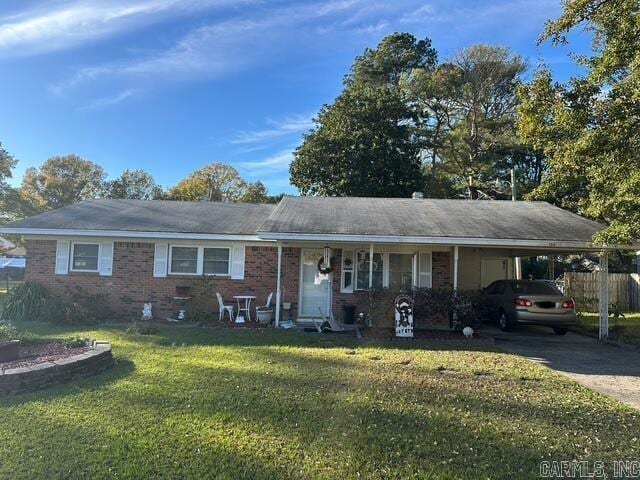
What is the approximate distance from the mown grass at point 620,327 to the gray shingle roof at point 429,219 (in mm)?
2637

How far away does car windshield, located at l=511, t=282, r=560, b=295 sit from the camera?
1255 cm

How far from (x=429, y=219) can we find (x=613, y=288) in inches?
466

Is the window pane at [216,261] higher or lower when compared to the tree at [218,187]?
lower

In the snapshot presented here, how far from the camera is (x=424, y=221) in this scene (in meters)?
12.9

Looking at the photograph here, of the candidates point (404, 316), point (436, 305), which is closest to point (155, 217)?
point (404, 316)

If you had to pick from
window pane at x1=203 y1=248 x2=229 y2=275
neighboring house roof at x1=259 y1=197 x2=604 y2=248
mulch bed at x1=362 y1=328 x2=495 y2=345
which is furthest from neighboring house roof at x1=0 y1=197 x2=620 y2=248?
mulch bed at x1=362 y1=328 x2=495 y2=345

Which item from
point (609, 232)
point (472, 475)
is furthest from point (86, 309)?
point (609, 232)

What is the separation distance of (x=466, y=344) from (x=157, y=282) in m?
8.51

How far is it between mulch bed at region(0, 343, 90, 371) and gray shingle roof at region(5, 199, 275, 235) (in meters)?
5.62

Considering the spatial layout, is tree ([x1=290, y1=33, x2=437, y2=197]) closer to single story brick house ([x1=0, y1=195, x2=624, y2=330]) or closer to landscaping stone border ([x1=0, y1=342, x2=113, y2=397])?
single story brick house ([x1=0, y1=195, x2=624, y2=330])

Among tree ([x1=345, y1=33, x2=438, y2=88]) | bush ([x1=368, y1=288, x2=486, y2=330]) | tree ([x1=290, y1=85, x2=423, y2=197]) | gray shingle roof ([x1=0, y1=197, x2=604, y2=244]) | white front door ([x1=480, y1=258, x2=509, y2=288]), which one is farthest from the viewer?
tree ([x1=345, y1=33, x2=438, y2=88])

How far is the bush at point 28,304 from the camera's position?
12.2 m

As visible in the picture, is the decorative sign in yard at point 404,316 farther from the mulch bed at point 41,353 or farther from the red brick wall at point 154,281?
the mulch bed at point 41,353

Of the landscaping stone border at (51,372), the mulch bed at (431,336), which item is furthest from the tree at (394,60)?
the landscaping stone border at (51,372)
